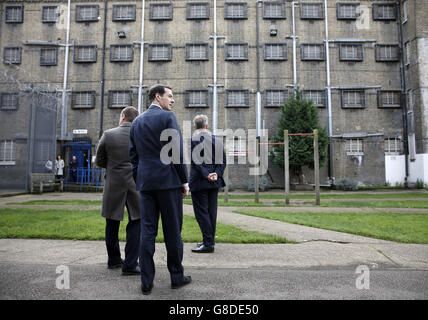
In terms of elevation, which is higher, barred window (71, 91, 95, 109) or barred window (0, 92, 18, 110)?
barred window (71, 91, 95, 109)

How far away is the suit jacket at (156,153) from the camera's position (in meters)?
2.88

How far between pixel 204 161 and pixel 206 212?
31.4 inches

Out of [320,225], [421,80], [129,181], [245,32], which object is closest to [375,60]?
[421,80]

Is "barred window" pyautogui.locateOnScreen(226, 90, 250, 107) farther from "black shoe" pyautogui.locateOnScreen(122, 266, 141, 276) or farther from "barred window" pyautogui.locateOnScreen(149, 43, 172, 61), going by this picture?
"black shoe" pyautogui.locateOnScreen(122, 266, 141, 276)

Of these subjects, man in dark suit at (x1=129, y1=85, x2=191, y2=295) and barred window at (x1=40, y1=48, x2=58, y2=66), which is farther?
barred window at (x1=40, y1=48, x2=58, y2=66)

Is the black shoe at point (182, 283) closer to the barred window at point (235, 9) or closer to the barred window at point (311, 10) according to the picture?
the barred window at point (235, 9)

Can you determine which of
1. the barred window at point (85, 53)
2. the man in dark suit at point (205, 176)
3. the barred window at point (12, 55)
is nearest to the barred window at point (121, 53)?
the barred window at point (85, 53)

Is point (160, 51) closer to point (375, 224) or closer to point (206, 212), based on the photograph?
point (375, 224)

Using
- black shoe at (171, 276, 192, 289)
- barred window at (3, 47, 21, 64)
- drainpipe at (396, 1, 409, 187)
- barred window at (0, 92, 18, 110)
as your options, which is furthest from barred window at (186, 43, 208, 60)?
black shoe at (171, 276, 192, 289)

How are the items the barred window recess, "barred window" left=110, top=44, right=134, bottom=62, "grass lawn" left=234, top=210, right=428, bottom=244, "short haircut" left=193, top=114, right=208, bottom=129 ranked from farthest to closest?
"barred window" left=110, top=44, right=134, bottom=62
the barred window recess
"grass lawn" left=234, top=210, right=428, bottom=244
"short haircut" left=193, top=114, right=208, bottom=129

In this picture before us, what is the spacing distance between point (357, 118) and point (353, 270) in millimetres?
19033

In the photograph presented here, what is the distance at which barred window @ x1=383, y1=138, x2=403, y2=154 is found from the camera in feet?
65.3

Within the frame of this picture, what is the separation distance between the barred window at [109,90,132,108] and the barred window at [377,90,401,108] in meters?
17.5
